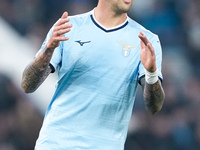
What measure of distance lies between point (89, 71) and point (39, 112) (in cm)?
468

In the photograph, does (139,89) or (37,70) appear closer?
(37,70)

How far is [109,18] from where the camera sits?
4258 millimetres

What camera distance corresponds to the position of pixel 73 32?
4.16 metres

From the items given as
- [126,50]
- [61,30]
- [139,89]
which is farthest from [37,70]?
[139,89]

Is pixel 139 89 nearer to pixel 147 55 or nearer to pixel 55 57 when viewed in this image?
pixel 55 57

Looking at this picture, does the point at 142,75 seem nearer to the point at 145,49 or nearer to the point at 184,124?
the point at 145,49

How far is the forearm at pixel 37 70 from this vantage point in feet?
12.7

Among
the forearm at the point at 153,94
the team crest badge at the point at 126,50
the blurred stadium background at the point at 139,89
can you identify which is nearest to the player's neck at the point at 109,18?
the team crest badge at the point at 126,50

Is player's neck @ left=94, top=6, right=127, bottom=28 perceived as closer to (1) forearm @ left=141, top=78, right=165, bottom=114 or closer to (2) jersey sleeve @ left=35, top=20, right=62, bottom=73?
(2) jersey sleeve @ left=35, top=20, right=62, bottom=73

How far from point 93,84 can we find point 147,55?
1.63 feet

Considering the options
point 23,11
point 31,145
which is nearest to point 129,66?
point 31,145

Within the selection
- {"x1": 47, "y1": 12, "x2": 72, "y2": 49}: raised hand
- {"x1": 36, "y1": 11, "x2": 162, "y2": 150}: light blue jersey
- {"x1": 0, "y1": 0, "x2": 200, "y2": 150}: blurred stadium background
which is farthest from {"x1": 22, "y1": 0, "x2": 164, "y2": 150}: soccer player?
{"x1": 0, "y1": 0, "x2": 200, "y2": 150}: blurred stadium background

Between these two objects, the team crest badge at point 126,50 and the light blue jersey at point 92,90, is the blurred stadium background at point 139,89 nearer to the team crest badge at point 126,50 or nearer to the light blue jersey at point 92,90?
the light blue jersey at point 92,90

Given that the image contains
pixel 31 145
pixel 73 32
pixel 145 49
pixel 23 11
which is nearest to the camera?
pixel 145 49
